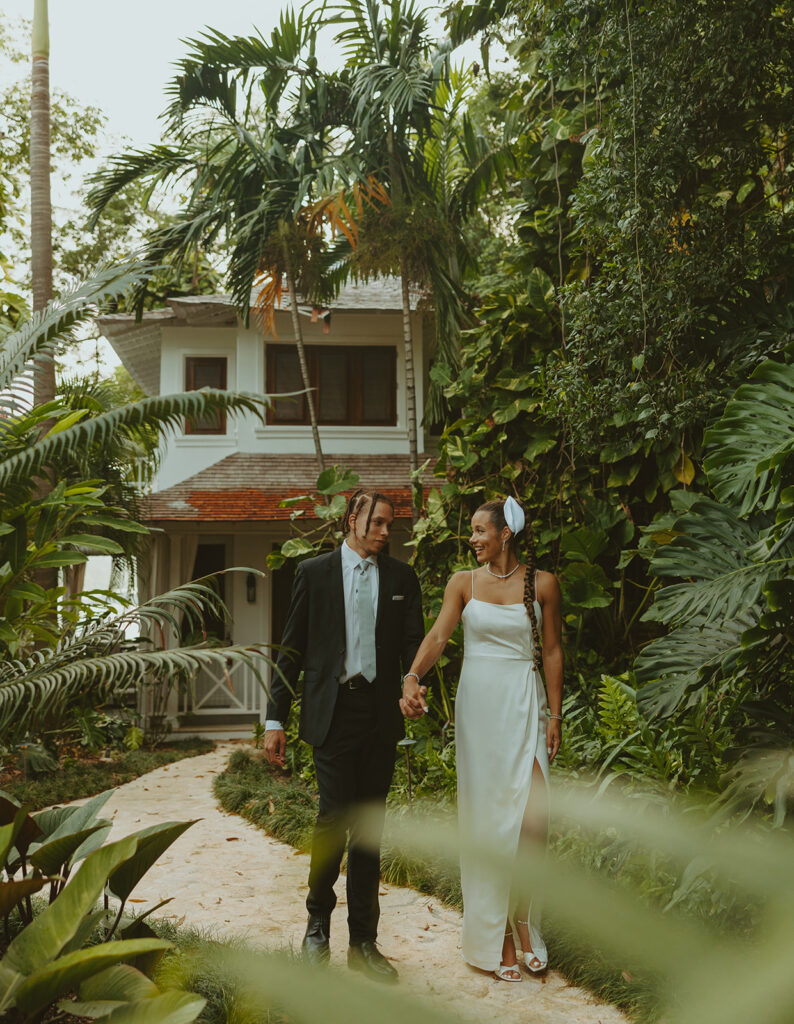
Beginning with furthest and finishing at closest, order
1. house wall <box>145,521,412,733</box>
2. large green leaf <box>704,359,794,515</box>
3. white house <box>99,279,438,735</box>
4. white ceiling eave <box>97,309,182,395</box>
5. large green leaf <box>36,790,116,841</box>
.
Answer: white ceiling eave <box>97,309,182,395</box>
white house <box>99,279,438,735</box>
house wall <box>145,521,412,733</box>
large green leaf <box>704,359,794,515</box>
large green leaf <box>36,790,116,841</box>

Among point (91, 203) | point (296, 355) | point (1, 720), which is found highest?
point (91, 203)

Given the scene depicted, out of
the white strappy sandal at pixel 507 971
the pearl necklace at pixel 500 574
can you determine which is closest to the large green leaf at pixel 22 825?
the white strappy sandal at pixel 507 971

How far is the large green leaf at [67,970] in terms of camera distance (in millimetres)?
2293

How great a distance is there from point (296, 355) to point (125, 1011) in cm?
1229

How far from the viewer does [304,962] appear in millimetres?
470

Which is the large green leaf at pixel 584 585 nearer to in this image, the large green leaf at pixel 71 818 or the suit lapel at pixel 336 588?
the suit lapel at pixel 336 588

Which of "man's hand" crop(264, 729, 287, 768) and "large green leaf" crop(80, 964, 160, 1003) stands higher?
"man's hand" crop(264, 729, 287, 768)

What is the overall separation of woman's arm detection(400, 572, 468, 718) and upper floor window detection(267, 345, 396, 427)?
33.1 feet

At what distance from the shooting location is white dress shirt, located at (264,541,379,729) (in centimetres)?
414

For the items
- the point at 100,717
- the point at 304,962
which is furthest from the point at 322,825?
the point at 100,717

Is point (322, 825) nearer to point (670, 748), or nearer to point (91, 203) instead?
point (670, 748)

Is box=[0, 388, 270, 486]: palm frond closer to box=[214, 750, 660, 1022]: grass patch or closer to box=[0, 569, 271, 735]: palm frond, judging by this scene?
box=[0, 569, 271, 735]: palm frond

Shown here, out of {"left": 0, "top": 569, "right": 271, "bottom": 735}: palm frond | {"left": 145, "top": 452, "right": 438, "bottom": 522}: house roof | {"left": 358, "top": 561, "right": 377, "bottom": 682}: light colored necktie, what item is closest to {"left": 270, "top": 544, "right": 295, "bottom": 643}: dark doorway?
{"left": 145, "top": 452, "right": 438, "bottom": 522}: house roof

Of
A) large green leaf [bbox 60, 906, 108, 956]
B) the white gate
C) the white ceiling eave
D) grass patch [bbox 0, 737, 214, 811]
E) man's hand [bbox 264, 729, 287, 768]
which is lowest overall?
grass patch [bbox 0, 737, 214, 811]
